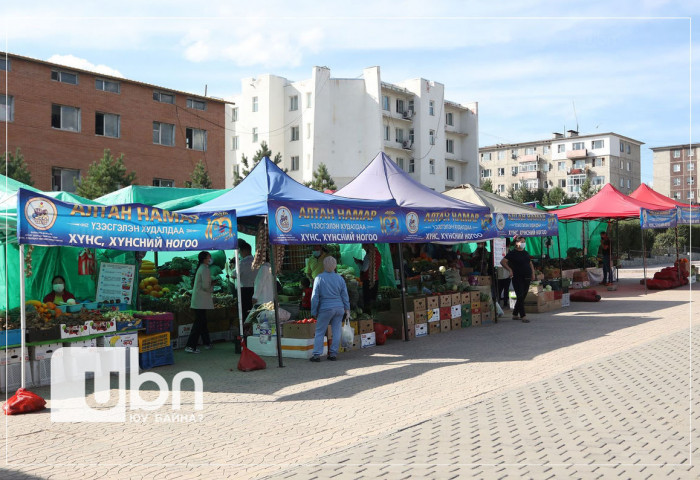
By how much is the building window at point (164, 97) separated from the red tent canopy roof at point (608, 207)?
24.4 m

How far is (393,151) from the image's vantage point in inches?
2657

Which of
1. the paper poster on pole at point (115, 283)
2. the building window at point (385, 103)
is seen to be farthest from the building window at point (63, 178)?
the building window at point (385, 103)

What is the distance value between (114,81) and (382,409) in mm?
33600

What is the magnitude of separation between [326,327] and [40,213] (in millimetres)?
4942

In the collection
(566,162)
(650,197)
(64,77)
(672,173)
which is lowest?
(650,197)

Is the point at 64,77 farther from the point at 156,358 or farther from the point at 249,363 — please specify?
the point at 249,363

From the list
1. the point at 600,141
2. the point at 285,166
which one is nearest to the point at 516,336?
the point at 285,166

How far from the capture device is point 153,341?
1097 cm

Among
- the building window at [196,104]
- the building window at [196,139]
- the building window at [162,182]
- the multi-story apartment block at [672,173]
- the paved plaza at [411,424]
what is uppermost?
the multi-story apartment block at [672,173]

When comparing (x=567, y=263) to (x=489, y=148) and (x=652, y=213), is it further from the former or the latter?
(x=489, y=148)

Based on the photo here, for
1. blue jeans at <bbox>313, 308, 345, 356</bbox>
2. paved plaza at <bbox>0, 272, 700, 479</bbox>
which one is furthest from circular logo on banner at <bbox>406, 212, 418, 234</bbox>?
blue jeans at <bbox>313, 308, 345, 356</bbox>

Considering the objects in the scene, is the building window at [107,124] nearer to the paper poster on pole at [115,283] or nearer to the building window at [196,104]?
the building window at [196,104]

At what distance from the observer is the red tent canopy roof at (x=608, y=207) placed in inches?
957

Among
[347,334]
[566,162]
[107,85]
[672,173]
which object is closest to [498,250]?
[347,334]
